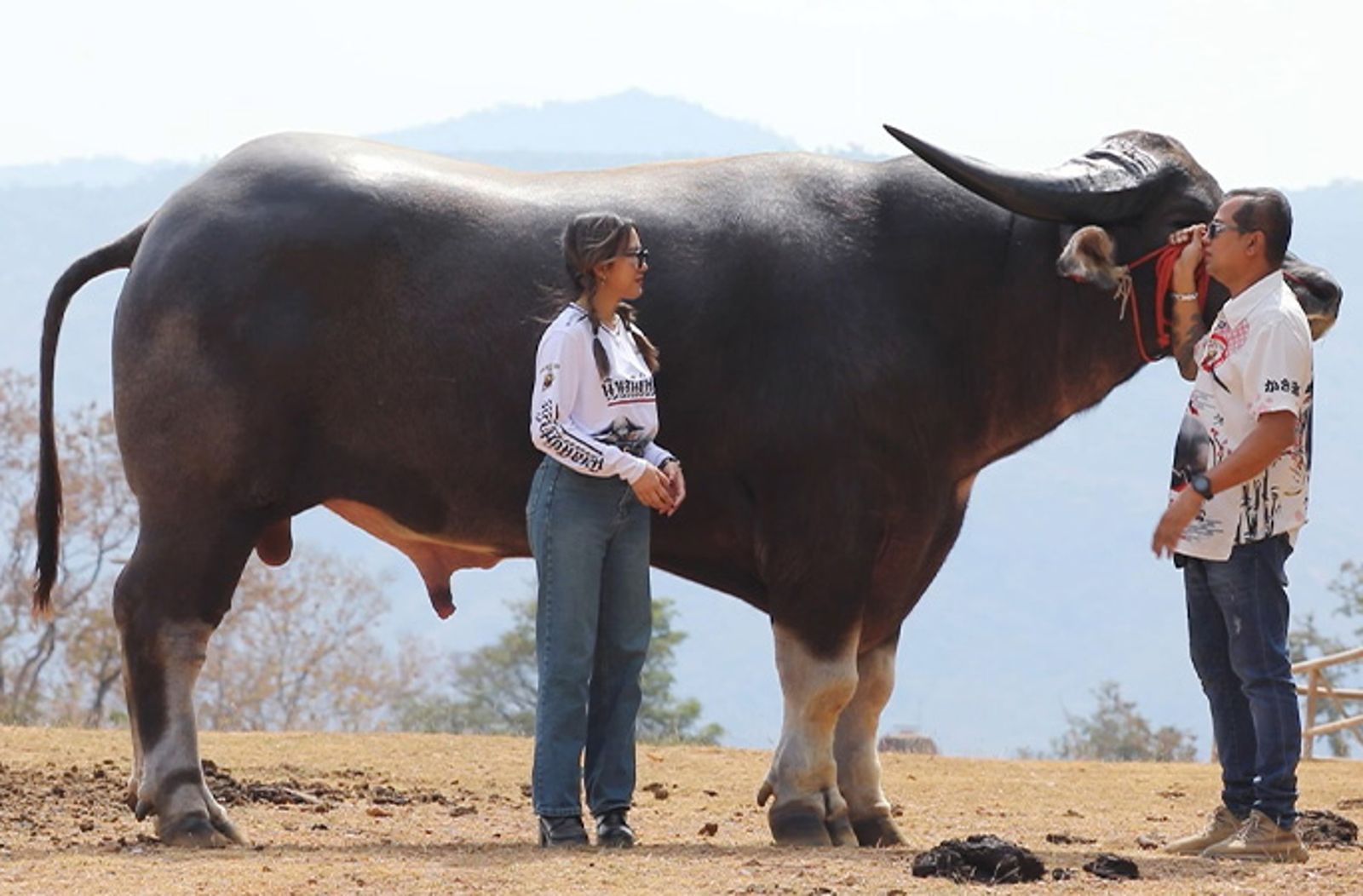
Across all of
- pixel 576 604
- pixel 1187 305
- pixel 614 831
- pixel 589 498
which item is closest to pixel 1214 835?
pixel 1187 305

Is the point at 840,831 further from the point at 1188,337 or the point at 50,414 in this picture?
the point at 50,414

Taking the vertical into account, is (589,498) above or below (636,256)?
below

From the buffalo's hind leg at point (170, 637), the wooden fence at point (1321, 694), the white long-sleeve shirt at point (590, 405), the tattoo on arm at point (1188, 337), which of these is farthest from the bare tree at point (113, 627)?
the tattoo on arm at point (1188, 337)

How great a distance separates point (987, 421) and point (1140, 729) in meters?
27.6

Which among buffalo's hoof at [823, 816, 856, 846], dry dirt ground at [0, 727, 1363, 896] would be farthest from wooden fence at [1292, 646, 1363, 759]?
buffalo's hoof at [823, 816, 856, 846]

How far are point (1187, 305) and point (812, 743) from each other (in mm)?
2277

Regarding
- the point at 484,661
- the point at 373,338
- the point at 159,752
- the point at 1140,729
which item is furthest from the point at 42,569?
the point at 484,661

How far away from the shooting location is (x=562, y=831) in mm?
8508

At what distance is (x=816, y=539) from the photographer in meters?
9.03

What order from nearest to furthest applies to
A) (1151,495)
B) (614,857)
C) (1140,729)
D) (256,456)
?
1. (614,857)
2. (256,456)
3. (1140,729)
4. (1151,495)

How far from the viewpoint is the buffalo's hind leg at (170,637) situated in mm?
9039

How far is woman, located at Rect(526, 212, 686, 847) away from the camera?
8391 mm

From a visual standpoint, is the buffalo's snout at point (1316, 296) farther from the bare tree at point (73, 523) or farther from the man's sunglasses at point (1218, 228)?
the bare tree at point (73, 523)

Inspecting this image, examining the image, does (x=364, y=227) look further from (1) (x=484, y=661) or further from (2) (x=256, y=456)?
(1) (x=484, y=661)
